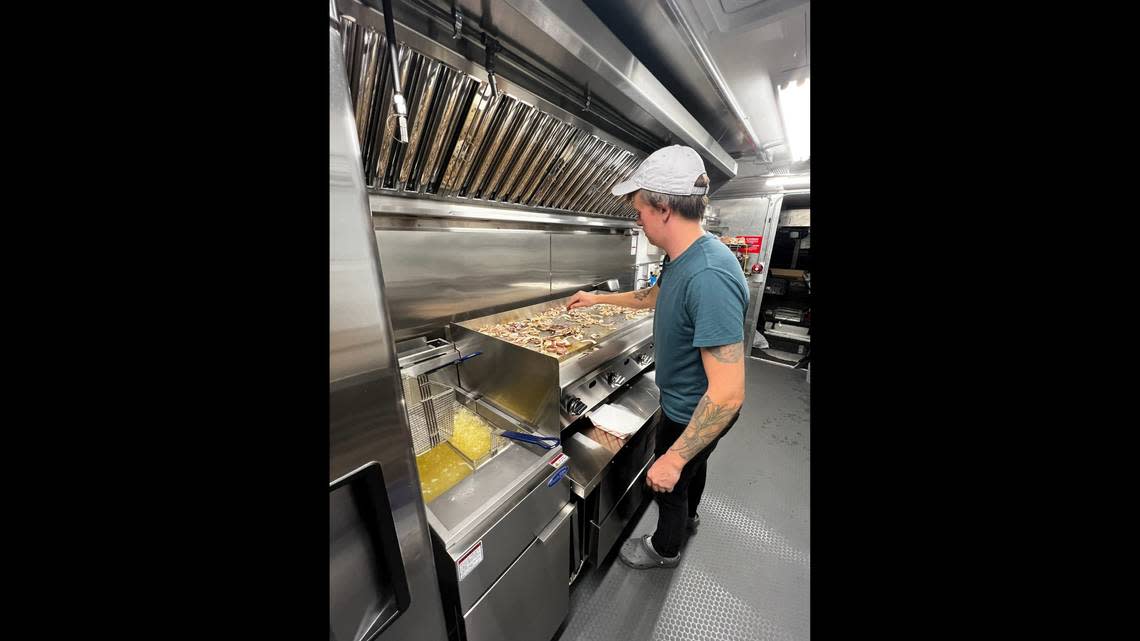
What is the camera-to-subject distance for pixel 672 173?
48.9 inches

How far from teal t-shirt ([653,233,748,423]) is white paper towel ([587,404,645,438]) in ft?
0.97

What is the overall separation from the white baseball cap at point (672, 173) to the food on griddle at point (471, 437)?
1.18 meters

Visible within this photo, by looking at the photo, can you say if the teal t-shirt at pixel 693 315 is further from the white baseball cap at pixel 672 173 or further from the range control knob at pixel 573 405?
the range control knob at pixel 573 405

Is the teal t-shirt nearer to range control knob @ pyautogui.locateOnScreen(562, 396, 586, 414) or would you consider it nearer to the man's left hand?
the man's left hand

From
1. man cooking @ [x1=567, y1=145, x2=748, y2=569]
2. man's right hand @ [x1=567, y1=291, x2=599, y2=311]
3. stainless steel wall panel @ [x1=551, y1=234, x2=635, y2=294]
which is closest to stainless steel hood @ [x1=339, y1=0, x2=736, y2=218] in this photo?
stainless steel wall panel @ [x1=551, y1=234, x2=635, y2=294]

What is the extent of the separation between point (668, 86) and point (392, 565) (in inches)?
107

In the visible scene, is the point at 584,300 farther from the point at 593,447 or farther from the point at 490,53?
the point at 490,53

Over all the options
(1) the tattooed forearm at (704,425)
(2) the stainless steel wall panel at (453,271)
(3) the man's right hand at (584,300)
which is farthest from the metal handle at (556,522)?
(3) the man's right hand at (584,300)

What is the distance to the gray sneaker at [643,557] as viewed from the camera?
173 cm

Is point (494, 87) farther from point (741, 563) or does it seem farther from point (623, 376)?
point (741, 563)

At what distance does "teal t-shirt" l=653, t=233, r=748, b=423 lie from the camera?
1113mm
